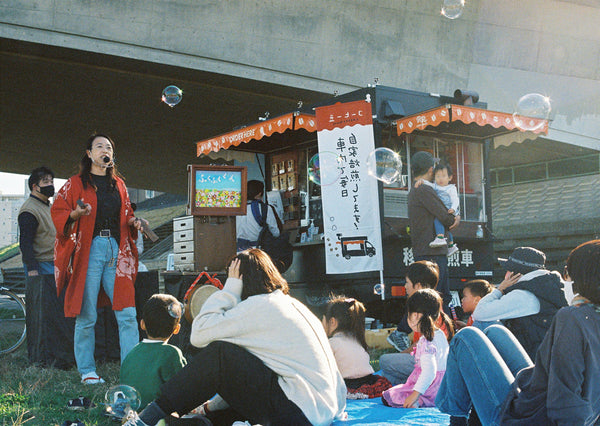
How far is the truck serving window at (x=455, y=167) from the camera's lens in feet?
29.2

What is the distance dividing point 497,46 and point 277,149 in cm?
751

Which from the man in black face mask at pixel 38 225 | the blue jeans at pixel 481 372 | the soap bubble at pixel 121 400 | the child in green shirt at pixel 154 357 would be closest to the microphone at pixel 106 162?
the man in black face mask at pixel 38 225

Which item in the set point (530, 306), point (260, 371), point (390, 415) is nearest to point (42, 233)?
point (390, 415)

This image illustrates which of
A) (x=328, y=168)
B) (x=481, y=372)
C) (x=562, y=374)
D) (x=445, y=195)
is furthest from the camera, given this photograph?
(x=328, y=168)

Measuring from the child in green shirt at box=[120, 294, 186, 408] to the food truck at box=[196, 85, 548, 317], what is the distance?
173 inches

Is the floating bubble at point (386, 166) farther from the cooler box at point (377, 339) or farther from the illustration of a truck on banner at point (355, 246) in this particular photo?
the cooler box at point (377, 339)

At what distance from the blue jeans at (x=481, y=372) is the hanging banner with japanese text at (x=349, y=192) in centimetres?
501

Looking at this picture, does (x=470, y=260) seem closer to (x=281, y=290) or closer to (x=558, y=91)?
(x=281, y=290)

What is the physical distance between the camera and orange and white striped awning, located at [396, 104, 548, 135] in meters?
8.23

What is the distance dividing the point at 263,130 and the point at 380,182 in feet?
5.77

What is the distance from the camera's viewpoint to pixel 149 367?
380 cm

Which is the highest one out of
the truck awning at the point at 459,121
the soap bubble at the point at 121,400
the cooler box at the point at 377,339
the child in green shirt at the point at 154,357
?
the truck awning at the point at 459,121

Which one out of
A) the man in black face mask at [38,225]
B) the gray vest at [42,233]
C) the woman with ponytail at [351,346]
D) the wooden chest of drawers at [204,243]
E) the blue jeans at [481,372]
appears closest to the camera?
the blue jeans at [481,372]

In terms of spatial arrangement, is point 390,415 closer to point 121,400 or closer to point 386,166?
point 121,400
